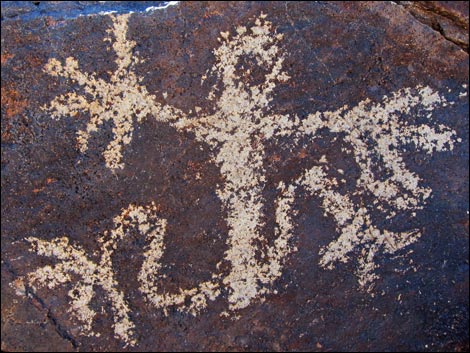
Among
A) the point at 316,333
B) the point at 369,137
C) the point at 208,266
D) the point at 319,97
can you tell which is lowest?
the point at 316,333

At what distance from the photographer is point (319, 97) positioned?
1184 millimetres

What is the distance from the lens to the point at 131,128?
1163mm

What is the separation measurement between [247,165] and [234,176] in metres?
0.04

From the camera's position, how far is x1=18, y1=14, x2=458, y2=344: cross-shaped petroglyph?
1.16m

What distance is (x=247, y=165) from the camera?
3.91 feet

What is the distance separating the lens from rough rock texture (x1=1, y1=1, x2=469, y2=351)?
1149mm

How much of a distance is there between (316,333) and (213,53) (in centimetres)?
75

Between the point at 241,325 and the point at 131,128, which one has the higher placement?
the point at 131,128

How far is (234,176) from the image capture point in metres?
1.19

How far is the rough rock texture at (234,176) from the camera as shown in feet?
3.77

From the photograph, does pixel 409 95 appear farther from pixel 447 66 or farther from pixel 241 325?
pixel 241 325

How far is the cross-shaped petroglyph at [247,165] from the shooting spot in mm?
1156

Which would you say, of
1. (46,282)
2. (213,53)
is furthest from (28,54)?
Answer: (46,282)

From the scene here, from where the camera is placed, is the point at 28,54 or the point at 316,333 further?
the point at 316,333
